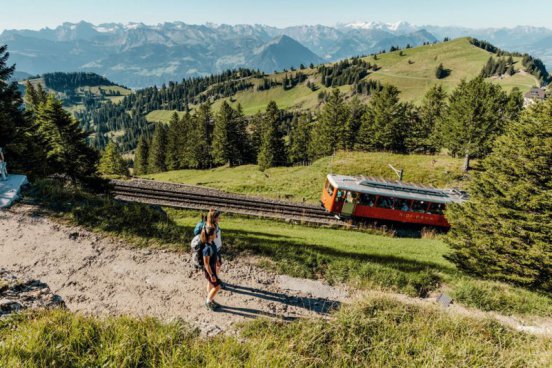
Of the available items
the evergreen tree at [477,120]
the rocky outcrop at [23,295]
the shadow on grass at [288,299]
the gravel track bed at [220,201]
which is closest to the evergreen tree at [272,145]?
the evergreen tree at [477,120]

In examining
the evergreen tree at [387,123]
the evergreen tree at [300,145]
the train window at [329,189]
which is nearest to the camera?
the train window at [329,189]

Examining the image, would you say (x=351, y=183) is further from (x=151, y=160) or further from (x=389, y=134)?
(x=151, y=160)

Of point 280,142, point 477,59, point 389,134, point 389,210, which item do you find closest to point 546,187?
point 389,210

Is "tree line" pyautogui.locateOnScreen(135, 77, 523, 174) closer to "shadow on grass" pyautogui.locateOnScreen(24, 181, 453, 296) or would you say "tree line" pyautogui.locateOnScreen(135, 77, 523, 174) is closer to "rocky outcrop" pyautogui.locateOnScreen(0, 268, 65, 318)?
"shadow on grass" pyautogui.locateOnScreen(24, 181, 453, 296)

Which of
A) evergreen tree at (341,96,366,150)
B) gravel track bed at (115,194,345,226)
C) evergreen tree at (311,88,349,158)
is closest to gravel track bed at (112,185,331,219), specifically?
gravel track bed at (115,194,345,226)

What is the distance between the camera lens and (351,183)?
2481 centimetres

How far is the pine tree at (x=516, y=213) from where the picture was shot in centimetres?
1195

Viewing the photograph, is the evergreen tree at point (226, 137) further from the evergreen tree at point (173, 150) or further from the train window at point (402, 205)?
the train window at point (402, 205)

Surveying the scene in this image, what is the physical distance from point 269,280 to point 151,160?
7469cm

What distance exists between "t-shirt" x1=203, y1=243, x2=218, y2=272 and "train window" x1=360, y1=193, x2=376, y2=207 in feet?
61.6

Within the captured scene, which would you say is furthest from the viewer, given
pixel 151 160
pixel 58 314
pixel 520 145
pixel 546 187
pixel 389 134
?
pixel 151 160

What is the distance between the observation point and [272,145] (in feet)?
212

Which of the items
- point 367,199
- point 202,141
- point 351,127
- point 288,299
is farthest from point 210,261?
point 202,141

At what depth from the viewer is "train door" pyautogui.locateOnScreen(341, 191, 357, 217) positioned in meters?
24.1
